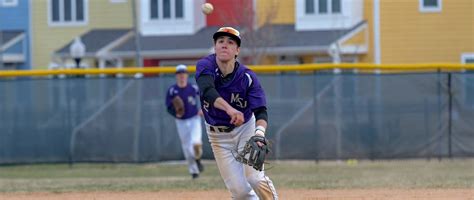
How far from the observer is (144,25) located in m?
30.3

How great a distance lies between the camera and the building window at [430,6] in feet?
88.7

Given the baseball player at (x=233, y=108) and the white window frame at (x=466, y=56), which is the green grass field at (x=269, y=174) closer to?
the baseball player at (x=233, y=108)

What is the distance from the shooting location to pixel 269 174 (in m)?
15.2

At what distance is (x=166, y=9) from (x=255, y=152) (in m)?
23.4

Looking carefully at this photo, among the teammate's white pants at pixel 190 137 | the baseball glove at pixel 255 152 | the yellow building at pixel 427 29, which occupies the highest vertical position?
the yellow building at pixel 427 29

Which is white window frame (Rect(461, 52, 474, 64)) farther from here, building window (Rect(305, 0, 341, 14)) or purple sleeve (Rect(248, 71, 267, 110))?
purple sleeve (Rect(248, 71, 267, 110))

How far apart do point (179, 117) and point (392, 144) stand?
4323 mm

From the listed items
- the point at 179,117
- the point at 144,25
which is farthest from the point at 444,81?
the point at 144,25

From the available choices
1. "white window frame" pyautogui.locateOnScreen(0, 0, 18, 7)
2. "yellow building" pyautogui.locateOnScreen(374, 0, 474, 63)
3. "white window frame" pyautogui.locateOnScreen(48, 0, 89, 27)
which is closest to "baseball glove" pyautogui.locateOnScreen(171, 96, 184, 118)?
"yellow building" pyautogui.locateOnScreen(374, 0, 474, 63)

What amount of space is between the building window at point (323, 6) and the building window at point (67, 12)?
23.5ft

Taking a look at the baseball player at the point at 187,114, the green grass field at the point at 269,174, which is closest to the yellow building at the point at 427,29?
the green grass field at the point at 269,174

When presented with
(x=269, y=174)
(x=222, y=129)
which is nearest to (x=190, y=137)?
(x=269, y=174)

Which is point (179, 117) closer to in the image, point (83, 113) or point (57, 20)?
point (83, 113)

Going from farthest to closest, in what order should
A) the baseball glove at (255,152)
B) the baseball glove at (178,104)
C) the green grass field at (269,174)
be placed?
the baseball glove at (178,104) → the green grass field at (269,174) → the baseball glove at (255,152)
